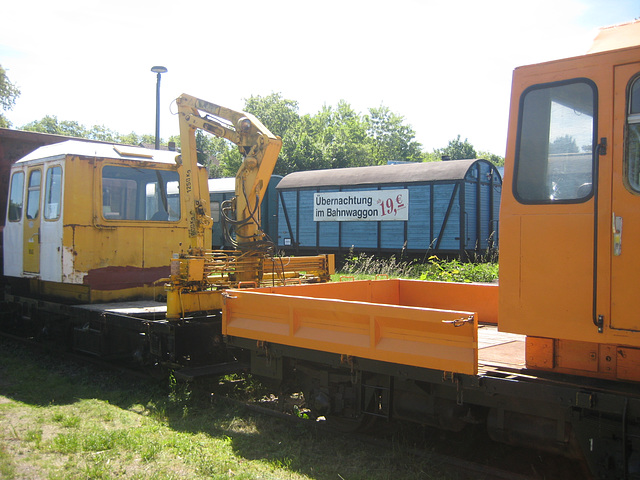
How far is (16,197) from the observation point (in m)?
8.95

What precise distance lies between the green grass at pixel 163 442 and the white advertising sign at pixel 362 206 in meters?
11.9

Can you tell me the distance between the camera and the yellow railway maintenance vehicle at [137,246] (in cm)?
649

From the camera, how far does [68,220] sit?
751 cm

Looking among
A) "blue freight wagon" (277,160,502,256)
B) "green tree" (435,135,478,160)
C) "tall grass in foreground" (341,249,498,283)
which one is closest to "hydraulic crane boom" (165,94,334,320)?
"tall grass in foreground" (341,249,498,283)

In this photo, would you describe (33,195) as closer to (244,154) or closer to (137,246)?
(137,246)

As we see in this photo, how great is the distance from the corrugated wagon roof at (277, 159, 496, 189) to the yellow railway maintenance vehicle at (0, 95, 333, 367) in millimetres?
10106

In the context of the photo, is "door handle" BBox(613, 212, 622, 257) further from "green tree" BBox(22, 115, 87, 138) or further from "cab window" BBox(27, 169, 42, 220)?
"green tree" BBox(22, 115, 87, 138)

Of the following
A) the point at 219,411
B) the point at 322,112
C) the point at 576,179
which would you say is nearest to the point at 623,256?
the point at 576,179

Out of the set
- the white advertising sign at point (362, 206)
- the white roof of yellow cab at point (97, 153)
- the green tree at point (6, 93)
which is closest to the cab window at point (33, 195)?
the white roof of yellow cab at point (97, 153)

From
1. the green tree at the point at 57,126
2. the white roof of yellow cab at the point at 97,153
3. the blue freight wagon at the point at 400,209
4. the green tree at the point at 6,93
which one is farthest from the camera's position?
the green tree at the point at 57,126

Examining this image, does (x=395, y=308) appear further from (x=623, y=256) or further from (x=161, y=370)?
(x=161, y=370)

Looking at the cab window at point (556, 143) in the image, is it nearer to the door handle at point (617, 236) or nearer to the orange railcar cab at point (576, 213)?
the orange railcar cab at point (576, 213)

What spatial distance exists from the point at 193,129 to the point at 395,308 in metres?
4.77

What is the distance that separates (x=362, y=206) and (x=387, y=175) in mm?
1312
